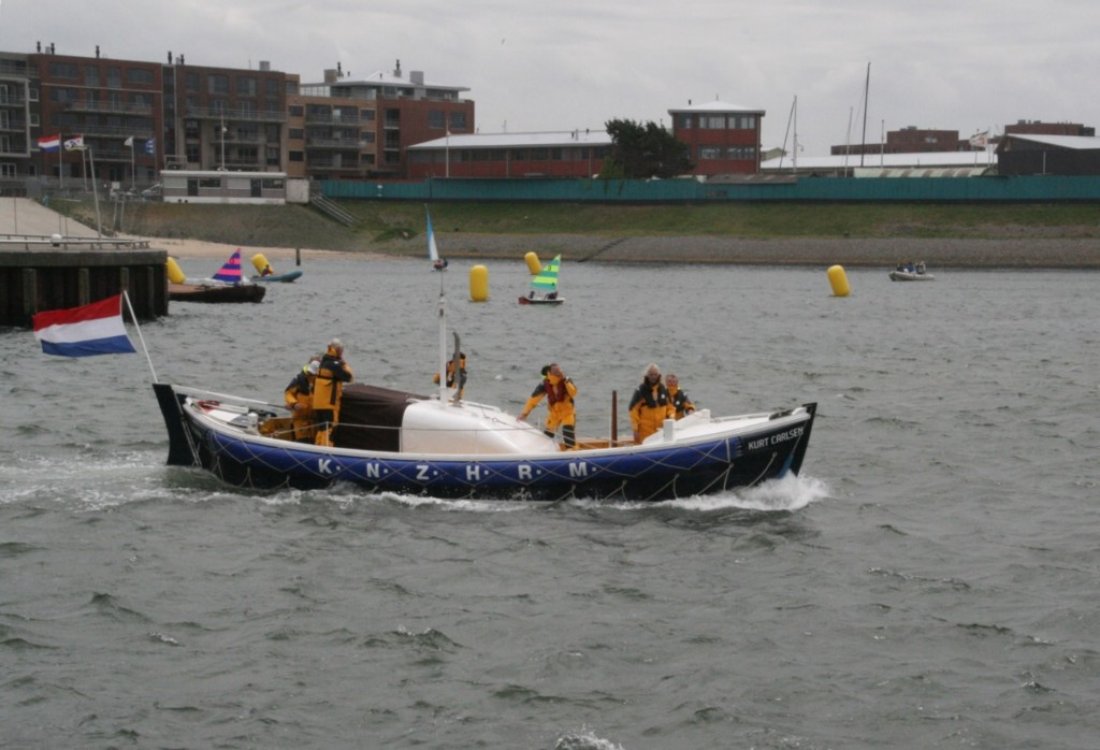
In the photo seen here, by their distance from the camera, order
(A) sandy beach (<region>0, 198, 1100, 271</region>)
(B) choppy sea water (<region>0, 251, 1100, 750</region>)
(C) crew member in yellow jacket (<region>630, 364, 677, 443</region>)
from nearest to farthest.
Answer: (B) choppy sea water (<region>0, 251, 1100, 750</region>) < (C) crew member in yellow jacket (<region>630, 364, 677, 443</region>) < (A) sandy beach (<region>0, 198, 1100, 271</region>)

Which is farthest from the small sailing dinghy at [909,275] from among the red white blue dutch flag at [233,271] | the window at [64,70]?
the window at [64,70]

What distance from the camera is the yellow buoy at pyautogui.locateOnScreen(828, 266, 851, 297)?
259 ft

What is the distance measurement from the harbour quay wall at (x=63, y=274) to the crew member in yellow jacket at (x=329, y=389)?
27203mm

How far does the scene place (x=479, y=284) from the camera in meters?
75.6

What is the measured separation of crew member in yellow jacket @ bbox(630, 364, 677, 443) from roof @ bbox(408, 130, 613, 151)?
387ft

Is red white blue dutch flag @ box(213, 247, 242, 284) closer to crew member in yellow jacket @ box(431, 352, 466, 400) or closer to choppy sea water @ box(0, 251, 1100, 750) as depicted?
choppy sea water @ box(0, 251, 1100, 750)

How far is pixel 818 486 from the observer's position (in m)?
26.3

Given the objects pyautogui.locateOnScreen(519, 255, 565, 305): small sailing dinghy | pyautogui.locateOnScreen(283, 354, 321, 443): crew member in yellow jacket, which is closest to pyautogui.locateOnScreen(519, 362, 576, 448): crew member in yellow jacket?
pyautogui.locateOnScreen(283, 354, 321, 443): crew member in yellow jacket

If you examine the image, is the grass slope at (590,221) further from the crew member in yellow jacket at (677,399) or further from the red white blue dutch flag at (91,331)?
the red white blue dutch flag at (91,331)

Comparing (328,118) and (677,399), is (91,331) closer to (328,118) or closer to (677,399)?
(677,399)

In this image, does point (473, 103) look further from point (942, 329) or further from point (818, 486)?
point (818, 486)

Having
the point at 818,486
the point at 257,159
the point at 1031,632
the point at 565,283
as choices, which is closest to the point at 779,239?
the point at 565,283

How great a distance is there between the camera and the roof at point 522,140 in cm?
14250

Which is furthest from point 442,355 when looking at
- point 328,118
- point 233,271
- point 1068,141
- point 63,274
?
point 328,118
